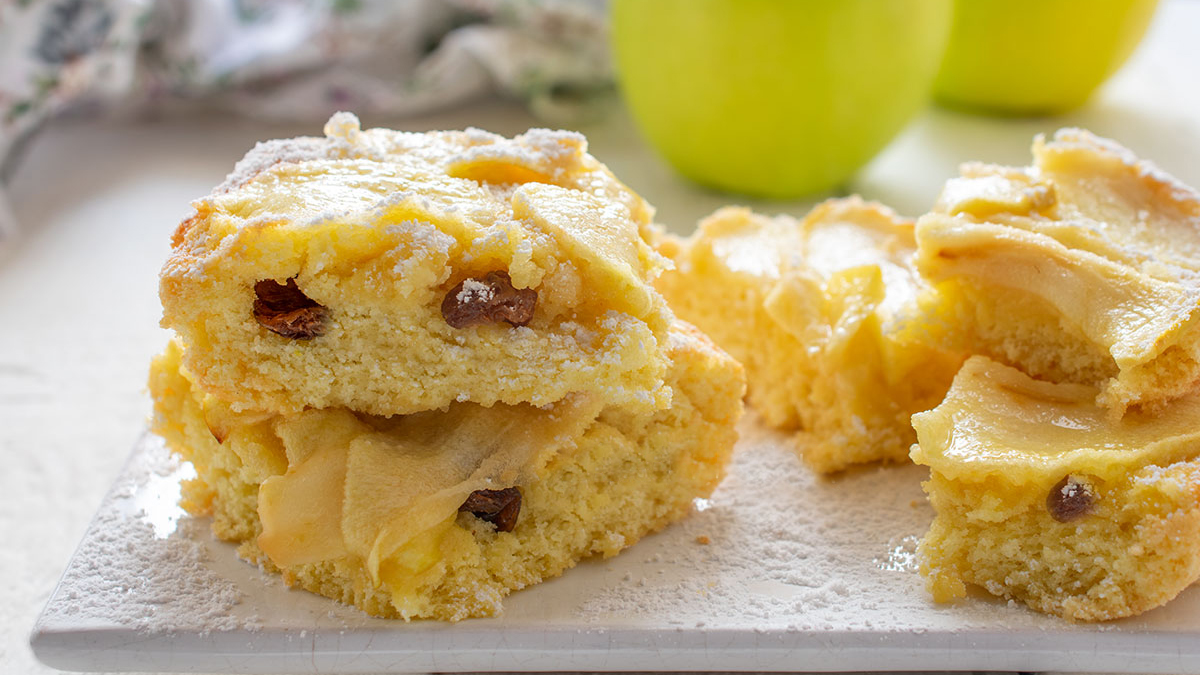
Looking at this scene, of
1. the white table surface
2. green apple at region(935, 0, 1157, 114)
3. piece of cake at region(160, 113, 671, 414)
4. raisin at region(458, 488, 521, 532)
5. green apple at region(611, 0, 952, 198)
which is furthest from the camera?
green apple at region(935, 0, 1157, 114)

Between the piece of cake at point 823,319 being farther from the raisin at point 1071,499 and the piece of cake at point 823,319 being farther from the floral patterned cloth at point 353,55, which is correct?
the floral patterned cloth at point 353,55

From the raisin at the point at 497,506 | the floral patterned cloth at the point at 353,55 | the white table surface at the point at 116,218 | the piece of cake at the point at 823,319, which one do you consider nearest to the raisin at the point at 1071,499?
the piece of cake at the point at 823,319

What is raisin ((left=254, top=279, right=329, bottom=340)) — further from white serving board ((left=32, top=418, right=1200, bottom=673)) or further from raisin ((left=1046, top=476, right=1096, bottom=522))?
raisin ((left=1046, top=476, right=1096, bottom=522))

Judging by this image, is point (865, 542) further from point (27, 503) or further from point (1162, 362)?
point (27, 503)

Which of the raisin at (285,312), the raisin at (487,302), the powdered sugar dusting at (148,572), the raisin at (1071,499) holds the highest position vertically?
the raisin at (487,302)

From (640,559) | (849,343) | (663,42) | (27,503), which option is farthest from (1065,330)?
(27,503)

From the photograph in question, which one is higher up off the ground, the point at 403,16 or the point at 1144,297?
the point at 1144,297

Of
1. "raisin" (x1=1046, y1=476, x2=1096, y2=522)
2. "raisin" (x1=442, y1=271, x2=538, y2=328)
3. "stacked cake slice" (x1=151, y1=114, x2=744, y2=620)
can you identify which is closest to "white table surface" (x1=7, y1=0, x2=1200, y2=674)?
"stacked cake slice" (x1=151, y1=114, x2=744, y2=620)
